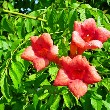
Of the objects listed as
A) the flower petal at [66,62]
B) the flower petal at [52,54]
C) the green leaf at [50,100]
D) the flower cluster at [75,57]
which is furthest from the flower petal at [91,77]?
the green leaf at [50,100]

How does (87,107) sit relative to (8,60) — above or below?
below

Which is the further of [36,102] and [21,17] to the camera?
[21,17]

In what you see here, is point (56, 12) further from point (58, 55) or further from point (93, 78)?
point (93, 78)

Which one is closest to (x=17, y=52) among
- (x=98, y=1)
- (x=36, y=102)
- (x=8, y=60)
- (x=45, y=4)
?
(x=8, y=60)

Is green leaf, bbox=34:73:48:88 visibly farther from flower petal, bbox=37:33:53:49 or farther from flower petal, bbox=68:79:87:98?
flower petal, bbox=68:79:87:98

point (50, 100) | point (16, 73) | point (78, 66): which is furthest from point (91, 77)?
point (16, 73)

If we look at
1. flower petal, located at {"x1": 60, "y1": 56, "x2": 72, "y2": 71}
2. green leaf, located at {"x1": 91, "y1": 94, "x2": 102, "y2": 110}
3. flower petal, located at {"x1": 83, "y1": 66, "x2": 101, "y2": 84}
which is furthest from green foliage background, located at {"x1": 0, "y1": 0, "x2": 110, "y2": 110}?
flower petal, located at {"x1": 83, "y1": 66, "x2": 101, "y2": 84}

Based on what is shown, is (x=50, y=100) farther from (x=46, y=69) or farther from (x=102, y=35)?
(x=102, y=35)
